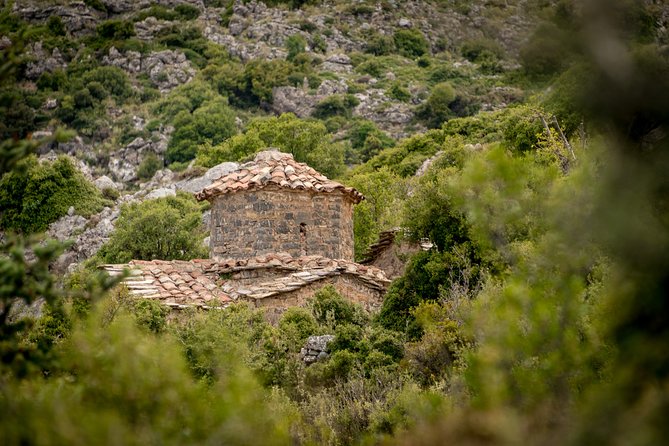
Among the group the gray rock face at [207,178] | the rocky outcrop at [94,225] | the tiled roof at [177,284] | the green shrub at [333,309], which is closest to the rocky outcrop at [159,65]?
the rocky outcrop at [94,225]

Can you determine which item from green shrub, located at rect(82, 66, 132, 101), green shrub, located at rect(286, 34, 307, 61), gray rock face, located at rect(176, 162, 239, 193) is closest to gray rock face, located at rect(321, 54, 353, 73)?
green shrub, located at rect(286, 34, 307, 61)

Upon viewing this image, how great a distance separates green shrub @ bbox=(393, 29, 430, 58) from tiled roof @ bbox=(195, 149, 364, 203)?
223ft

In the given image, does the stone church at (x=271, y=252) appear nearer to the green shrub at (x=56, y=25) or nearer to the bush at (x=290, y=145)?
the bush at (x=290, y=145)

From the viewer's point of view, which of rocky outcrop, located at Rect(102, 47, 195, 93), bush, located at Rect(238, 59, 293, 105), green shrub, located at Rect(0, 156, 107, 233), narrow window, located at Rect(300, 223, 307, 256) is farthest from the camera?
rocky outcrop, located at Rect(102, 47, 195, 93)

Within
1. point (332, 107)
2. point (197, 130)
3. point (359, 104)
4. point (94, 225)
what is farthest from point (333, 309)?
point (359, 104)

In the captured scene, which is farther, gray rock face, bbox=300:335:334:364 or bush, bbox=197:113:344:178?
bush, bbox=197:113:344:178

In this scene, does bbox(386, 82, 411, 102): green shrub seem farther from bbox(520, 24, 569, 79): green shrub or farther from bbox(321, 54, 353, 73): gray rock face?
bbox(520, 24, 569, 79): green shrub

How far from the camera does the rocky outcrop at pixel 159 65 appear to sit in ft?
245

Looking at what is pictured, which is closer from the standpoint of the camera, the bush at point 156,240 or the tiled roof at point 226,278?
the tiled roof at point 226,278

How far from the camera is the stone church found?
17.5 m

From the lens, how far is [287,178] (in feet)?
66.1

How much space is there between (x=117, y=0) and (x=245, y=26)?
1721cm

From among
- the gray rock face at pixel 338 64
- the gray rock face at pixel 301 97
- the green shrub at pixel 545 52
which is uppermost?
the green shrub at pixel 545 52

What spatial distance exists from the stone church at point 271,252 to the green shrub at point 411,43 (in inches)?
2692
